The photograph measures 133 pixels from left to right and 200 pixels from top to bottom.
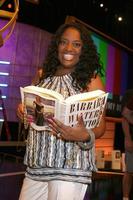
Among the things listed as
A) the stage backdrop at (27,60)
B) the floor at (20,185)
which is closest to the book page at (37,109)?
the floor at (20,185)

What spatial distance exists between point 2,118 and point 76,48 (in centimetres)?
753

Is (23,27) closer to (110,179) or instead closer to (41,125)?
(110,179)

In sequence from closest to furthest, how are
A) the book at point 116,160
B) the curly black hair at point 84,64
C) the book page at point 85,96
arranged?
1. the book page at point 85,96
2. the curly black hair at point 84,64
3. the book at point 116,160

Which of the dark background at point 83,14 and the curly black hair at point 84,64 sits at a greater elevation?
the dark background at point 83,14

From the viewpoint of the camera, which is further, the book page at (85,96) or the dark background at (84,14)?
the dark background at (84,14)

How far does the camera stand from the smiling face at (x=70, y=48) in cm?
182

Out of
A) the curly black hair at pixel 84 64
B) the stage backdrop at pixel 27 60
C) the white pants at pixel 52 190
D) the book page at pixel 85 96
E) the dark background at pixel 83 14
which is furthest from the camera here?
the stage backdrop at pixel 27 60

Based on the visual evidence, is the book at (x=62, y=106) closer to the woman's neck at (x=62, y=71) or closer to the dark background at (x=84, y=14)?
the woman's neck at (x=62, y=71)

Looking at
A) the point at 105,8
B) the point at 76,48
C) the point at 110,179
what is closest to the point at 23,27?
the point at 105,8

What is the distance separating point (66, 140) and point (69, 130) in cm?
11

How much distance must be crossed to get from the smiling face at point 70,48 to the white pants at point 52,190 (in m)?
0.49

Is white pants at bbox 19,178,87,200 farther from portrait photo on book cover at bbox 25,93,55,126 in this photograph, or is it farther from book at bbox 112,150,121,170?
book at bbox 112,150,121,170

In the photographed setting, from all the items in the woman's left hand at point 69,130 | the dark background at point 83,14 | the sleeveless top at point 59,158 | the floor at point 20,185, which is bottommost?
the floor at point 20,185

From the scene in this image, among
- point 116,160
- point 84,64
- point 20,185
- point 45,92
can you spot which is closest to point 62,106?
point 45,92
